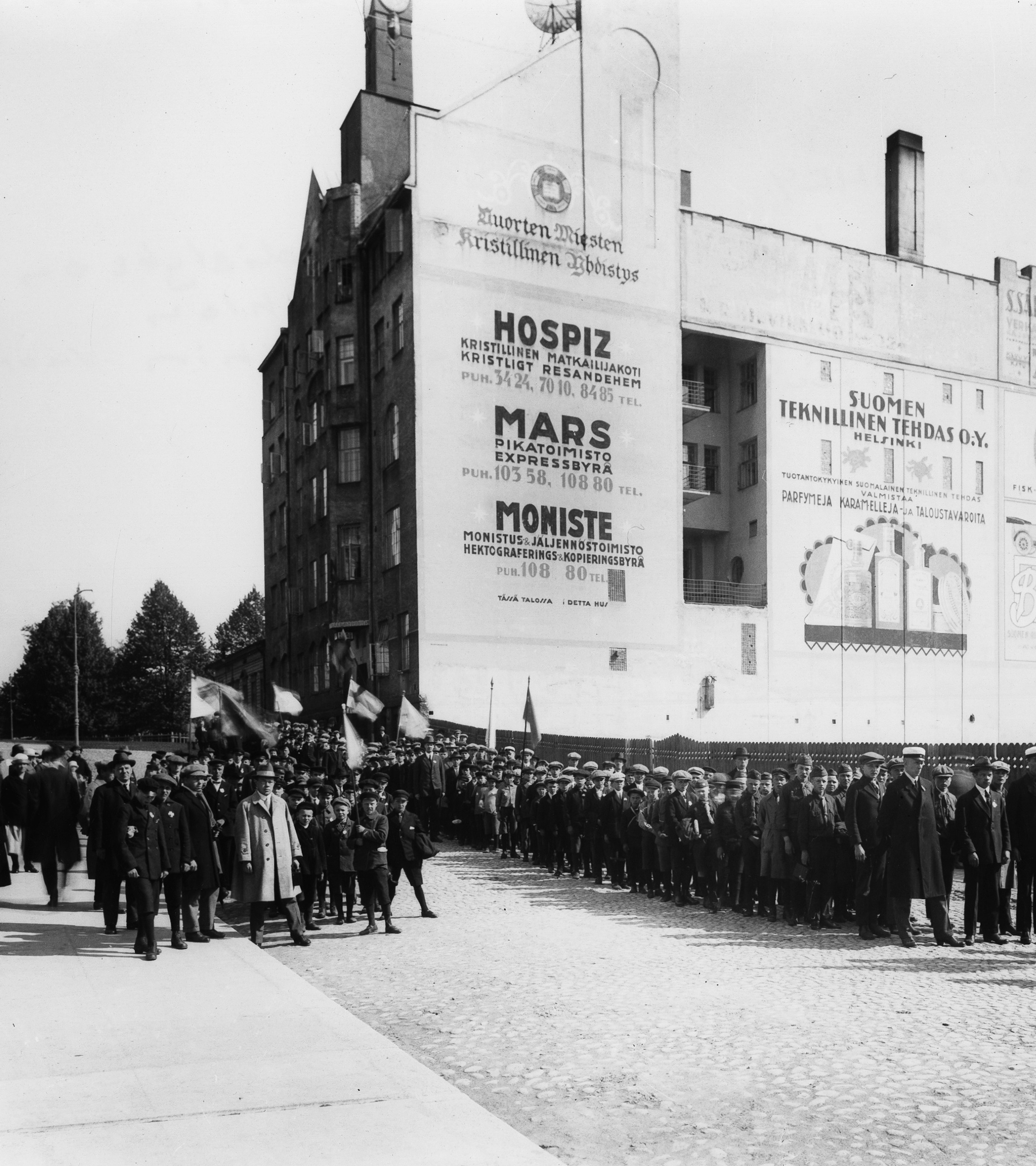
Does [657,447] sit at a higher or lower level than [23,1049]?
higher

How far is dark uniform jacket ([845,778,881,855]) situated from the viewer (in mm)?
14414

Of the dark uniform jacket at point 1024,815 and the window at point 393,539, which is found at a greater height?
the window at point 393,539

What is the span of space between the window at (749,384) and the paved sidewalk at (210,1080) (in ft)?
128

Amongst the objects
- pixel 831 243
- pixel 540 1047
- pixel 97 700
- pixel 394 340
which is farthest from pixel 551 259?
pixel 97 700

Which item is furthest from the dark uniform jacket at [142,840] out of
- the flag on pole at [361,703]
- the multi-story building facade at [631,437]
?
the multi-story building facade at [631,437]

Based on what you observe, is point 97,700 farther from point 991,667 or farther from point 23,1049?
point 23,1049

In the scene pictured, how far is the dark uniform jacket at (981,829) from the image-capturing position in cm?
1383

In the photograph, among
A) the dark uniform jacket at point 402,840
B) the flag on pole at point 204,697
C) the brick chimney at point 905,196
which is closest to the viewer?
the dark uniform jacket at point 402,840

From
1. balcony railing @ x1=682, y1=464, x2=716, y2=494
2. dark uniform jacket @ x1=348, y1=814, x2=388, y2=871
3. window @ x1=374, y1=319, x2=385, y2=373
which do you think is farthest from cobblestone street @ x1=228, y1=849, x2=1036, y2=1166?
balcony railing @ x1=682, y1=464, x2=716, y2=494

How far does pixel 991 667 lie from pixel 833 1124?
46.5 metres

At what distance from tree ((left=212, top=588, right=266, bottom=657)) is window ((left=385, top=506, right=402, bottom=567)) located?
293 ft

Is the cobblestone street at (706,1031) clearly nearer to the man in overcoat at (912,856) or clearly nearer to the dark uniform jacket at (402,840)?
the man in overcoat at (912,856)

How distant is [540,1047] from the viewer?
8891 millimetres

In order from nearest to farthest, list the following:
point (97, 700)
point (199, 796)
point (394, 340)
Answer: point (199, 796) < point (394, 340) < point (97, 700)
